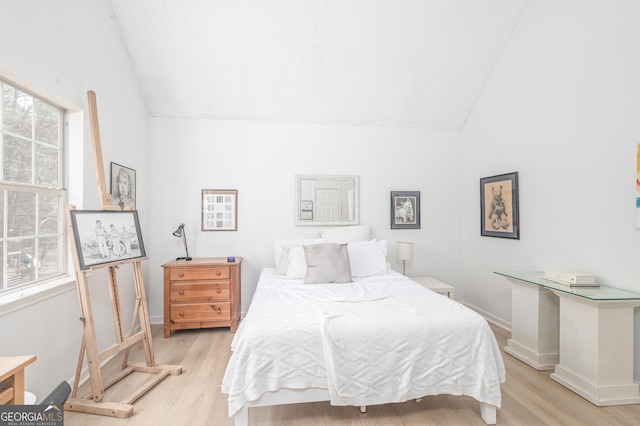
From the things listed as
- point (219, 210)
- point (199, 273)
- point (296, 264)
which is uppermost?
point (219, 210)

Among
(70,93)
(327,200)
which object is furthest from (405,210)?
(70,93)

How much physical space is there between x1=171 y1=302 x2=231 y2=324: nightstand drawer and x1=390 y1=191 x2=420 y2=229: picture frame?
234 cm

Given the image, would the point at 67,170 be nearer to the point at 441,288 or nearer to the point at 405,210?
the point at 405,210

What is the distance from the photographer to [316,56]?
3.38m

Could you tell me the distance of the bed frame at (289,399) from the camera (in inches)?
71.3

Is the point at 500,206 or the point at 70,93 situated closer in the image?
the point at 70,93

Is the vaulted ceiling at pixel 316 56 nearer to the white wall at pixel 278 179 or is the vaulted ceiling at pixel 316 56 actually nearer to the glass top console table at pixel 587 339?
the white wall at pixel 278 179

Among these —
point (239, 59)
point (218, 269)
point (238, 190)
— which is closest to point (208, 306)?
point (218, 269)

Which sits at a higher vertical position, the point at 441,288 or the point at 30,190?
the point at 30,190

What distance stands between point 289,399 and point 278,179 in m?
2.65

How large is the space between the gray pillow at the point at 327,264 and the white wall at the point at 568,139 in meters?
1.91

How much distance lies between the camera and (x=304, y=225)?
400 centimetres

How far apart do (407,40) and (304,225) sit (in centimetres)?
242

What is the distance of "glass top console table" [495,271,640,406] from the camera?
2145 millimetres
